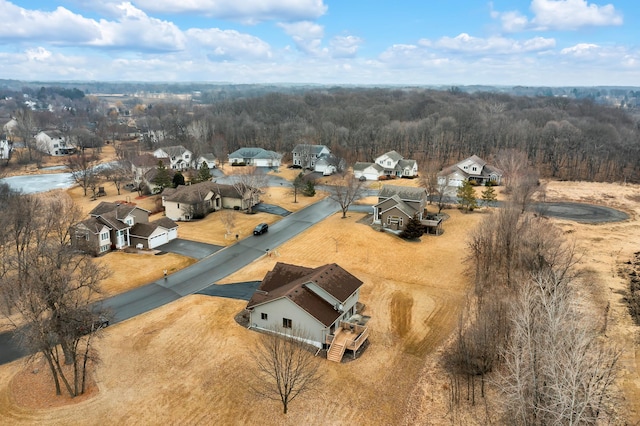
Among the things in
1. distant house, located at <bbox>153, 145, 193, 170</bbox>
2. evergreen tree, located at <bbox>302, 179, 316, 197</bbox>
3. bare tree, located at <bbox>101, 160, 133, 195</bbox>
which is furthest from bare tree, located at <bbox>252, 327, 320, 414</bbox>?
distant house, located at <bbox>153, 145, 193, 170</bbox>

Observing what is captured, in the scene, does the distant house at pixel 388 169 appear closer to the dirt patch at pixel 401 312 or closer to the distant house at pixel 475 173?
the distant house at pixel 475 173

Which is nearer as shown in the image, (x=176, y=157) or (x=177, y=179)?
(x=177, y=179)

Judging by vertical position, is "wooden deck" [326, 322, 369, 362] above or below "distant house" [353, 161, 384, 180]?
below

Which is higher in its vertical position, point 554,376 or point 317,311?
point 554,376

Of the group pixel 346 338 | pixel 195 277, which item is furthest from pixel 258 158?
pixel 346 338

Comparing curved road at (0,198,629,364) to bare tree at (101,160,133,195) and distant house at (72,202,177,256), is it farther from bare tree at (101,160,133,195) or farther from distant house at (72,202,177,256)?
bare tree at (101,160,133,195)

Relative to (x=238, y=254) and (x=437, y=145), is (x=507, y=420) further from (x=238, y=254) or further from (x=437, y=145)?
(x=437, y=145)

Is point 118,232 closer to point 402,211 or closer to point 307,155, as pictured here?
point 402,211
